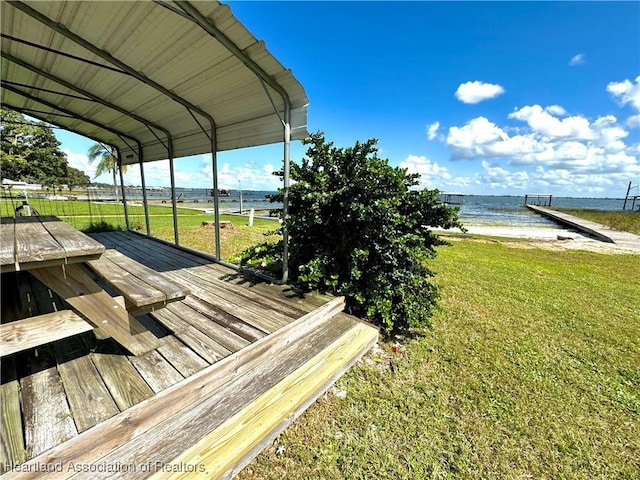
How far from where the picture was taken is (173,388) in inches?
68.6

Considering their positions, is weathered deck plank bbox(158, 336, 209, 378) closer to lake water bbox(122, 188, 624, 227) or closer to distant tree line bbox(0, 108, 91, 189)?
lake water bbox(122, 188, 624, 227)

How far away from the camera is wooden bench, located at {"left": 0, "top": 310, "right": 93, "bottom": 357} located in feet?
4.96

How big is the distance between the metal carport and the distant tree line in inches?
574

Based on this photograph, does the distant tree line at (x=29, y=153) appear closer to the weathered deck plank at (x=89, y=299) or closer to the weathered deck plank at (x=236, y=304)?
the weathered deck plank at (x=236, y=304)

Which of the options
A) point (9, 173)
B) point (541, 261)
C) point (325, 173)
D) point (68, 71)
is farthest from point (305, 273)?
point (9, 173)

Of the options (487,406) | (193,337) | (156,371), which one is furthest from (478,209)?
(156,371)

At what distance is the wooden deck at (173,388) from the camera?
1422mm

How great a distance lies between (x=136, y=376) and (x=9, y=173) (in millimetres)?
26517

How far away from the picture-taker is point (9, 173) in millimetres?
18438

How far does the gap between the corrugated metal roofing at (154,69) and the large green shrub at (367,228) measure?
678 mm

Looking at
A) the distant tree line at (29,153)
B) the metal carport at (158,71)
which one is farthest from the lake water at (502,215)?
the distant tree line at (29,153)

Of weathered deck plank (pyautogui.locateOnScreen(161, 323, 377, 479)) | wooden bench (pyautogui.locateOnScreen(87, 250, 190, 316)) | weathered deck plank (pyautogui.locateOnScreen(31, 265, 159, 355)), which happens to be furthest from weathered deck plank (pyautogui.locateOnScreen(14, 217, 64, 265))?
weathered deck plank (pyautogui.locateOnScreen(161, 323, 377, 479))

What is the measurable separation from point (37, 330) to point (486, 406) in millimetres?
3287

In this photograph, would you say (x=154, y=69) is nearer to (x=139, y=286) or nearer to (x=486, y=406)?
(x=139, y=286)
